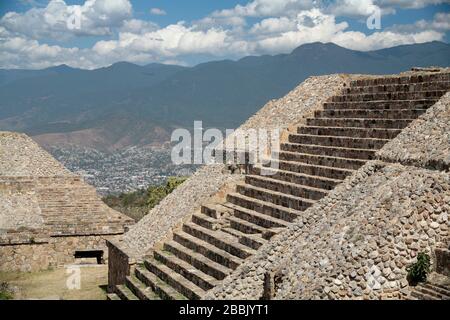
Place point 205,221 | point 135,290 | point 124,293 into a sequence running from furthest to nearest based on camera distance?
point 205,221
point 124,293
point 135,290

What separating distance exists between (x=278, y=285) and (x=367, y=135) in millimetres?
4137

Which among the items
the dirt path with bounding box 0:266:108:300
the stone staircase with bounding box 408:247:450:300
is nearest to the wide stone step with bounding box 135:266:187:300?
the dirt path with bounding box 0:266:108:300

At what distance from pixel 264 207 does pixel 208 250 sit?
4.19 ft

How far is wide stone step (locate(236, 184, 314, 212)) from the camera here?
1100 centimetres

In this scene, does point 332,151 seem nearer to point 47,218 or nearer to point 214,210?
point 214,210

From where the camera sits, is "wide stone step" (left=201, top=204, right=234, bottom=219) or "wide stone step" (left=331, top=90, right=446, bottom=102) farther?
"wide stone step" (left=201, top=204, right=234, bottom=219)

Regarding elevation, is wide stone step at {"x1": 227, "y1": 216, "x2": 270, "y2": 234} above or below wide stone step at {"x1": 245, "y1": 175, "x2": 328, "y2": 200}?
below

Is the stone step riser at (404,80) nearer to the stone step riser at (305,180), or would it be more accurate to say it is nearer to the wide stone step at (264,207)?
the stone step riser at (305,180)

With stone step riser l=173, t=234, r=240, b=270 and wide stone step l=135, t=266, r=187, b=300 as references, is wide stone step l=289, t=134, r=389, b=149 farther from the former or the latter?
wide stone step l=135, t=266, r=187, b=300

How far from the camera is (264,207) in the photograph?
1175 cm

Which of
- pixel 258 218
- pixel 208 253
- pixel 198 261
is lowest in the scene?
pixel 198 261

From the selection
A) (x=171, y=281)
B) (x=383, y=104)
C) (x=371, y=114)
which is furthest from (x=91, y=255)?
(x=383, y=104)

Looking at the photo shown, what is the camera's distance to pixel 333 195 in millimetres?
10234

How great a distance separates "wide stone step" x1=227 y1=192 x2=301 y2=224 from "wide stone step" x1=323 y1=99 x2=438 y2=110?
2.88 m
